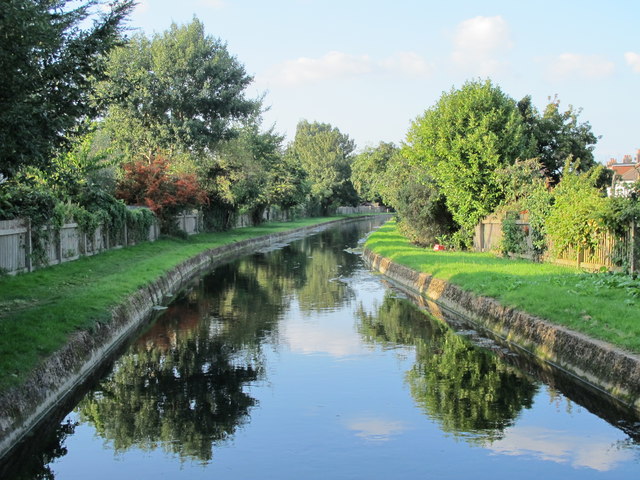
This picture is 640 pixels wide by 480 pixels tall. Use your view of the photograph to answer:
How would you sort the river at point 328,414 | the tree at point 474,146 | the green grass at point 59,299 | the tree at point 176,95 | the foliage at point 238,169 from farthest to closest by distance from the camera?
the foliage at point 238,169 < the tree at point 176,95 < the tree at point 474,146 < the green grass at point 59,299 < the river at point 328,414

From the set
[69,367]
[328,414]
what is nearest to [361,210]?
[69,367]

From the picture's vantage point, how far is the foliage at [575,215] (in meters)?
19.3

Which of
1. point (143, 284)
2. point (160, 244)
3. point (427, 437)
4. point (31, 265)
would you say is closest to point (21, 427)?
point (427, 437)

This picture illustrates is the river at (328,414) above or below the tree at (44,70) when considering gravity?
below

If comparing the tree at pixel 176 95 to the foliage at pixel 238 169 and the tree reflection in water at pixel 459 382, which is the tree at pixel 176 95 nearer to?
the foliage at pixel 238 169

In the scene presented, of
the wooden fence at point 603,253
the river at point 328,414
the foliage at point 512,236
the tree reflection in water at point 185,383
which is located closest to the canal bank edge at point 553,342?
the river at point 328,414

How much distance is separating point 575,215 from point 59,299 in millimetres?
14134

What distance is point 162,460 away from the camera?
7973 millimetres

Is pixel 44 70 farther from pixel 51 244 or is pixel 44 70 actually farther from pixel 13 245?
pixel 51 244

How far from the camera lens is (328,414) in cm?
Answer: 948

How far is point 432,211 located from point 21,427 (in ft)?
96.3

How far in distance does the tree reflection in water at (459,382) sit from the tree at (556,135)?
26.3 metres

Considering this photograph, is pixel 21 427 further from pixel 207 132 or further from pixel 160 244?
pixel 207 132

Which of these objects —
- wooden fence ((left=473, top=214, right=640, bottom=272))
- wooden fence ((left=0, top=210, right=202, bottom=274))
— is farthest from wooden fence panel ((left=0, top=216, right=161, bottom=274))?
wooden fence ((left=473, top=214, right=640, bottom=272))
